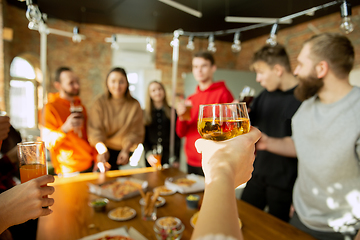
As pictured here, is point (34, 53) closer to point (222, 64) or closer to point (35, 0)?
point (35, 0)

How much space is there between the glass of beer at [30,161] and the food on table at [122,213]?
A: 2.29 feet

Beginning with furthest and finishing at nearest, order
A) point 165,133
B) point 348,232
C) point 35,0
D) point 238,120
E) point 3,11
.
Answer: point 3,11 → point 165,133 → point 35,0 → point 348,232 → point 238,120

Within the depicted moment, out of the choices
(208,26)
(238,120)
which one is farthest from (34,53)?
(238,120)

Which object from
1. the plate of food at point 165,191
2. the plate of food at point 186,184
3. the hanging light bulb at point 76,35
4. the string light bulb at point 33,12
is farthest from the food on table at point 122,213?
the hanging light bulb at point 76,35

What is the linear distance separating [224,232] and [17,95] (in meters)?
6.11

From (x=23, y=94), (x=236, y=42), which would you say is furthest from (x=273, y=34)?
(x=23, y=94)

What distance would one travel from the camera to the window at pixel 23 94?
510 cm

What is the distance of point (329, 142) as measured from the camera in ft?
4.58

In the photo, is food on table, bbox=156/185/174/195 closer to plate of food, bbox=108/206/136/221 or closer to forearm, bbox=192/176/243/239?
plate of food, bbox=108/206/136/221

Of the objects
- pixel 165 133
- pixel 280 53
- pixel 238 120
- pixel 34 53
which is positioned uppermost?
pixel 34 53

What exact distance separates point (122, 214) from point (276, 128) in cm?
142

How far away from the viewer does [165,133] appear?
3035 millimetres

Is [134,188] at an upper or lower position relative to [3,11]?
lower

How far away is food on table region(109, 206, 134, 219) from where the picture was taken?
133 centimetres
